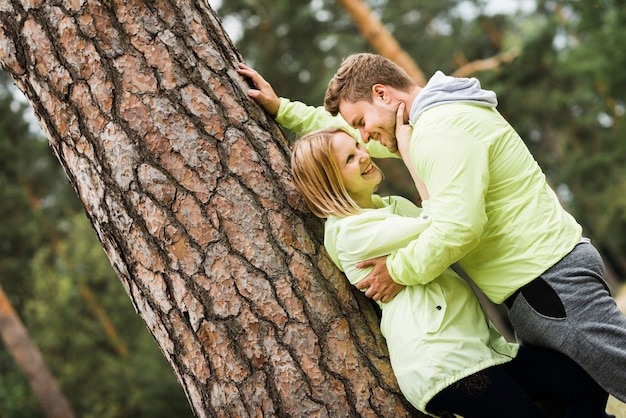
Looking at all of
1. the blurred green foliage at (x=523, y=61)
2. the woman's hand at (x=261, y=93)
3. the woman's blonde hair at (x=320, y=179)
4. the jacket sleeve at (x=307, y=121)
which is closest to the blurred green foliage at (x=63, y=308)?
the blurred green foliage at (x=523, y=61)

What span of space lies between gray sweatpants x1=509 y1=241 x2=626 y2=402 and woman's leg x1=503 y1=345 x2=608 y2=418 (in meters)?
0.18

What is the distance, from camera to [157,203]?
2.32m

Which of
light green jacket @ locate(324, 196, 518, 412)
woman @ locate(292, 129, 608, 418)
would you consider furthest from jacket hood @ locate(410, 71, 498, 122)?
light green jacket @ locate(324, 196, 518, 412)

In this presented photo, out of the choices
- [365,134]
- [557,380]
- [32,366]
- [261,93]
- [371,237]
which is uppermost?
[261,93]

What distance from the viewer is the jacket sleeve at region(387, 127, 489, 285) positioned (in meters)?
2.24

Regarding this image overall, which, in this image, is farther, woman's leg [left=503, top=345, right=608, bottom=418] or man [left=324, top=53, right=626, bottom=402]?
woman's leg [left=503, top=345, right=608, bottom=418]

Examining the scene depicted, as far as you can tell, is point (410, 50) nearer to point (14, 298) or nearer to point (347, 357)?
point (14, 298)

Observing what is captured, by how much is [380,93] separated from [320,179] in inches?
19.4

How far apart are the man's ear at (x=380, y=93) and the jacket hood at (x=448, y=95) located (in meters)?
0.19

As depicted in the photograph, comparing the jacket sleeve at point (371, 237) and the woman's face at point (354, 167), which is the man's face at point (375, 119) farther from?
the jacket sleeve at point (371, 237)

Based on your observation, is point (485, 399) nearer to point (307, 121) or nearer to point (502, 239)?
point (502, 239)

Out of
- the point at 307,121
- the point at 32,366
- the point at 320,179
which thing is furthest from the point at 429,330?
the point at 32,366

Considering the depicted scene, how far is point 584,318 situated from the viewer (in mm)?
2332

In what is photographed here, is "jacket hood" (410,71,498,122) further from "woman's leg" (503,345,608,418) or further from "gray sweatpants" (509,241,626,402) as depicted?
"woman's leg" (503,345,608,418)
